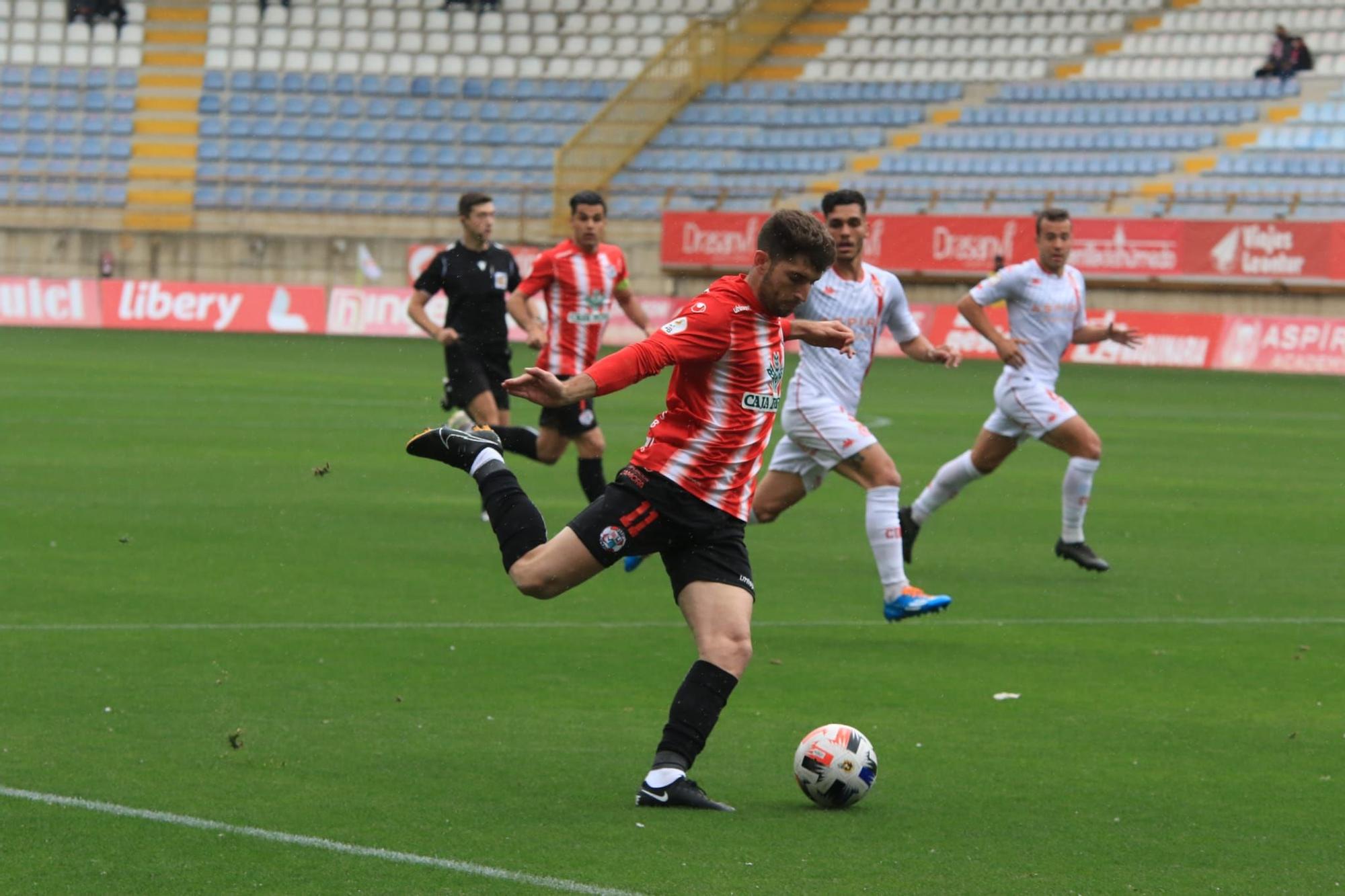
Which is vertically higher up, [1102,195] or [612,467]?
[1102,195]

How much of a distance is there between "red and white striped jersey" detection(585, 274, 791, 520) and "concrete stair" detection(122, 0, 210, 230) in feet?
123

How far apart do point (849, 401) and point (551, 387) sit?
4.32 metres

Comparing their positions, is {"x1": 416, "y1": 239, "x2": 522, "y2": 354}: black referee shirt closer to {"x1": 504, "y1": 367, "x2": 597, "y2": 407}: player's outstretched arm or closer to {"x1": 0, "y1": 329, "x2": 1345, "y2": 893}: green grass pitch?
{"x1": 0, "y1": 329, "x2": 1345, "y2": 893}: green grass pitch

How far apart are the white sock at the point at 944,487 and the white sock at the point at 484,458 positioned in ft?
17.7

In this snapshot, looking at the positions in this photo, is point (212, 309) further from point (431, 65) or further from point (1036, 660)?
point (1036, 660)

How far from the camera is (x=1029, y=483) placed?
16234mm

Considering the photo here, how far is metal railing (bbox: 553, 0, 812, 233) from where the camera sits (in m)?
41.1

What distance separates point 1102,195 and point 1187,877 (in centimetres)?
3231

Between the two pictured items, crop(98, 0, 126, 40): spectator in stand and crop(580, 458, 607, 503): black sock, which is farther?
crop(98, 0, 126, 40): spectator in stand

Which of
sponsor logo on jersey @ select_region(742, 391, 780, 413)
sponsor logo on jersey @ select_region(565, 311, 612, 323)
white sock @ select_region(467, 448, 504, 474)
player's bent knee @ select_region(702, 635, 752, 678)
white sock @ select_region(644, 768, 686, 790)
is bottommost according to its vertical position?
white sock @ select_region(644, 768, 686, 790)

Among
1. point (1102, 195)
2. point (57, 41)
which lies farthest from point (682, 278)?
point (57, 41)

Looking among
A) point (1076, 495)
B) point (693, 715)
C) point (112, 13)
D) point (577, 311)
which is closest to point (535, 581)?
point (693, 715)

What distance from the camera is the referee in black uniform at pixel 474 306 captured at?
44.0 ft

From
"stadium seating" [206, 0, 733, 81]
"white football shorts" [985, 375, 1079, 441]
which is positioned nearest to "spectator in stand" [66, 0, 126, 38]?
"stadium seating" [206, 0, 733, 81]
